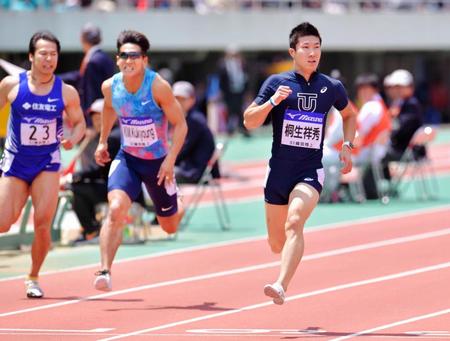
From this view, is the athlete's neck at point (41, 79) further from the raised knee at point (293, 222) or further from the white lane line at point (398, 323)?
the white lane line at point (398, 323)

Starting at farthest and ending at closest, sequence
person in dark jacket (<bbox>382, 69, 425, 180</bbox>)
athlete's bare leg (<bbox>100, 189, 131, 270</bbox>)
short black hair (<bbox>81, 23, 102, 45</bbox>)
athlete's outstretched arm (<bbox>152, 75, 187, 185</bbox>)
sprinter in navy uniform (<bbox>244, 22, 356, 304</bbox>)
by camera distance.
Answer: person in dark jacket (<bbox>382, 69, 425, 180</bbox>) < short black hair (<bbox>81, 23, 102, 45</bbox>) < athlete's outstretched arm (<bbox>152, 75, 187, 185</bbox>) < athlete's bare leg (<bbox>100, 189, 131, 270</bbox>) < sprinter in navy uniform (<bbox>244, 22, 356, 304</bbox>)

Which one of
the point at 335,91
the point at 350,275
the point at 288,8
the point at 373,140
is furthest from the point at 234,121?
the point at 335,91

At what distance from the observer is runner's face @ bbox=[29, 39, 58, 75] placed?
10711 mm

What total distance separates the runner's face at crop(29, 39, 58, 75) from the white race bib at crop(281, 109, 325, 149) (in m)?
2.13

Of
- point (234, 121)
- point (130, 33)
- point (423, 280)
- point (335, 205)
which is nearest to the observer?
point (130, 33)

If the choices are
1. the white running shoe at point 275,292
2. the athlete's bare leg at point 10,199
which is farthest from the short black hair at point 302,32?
the athlete's bare leg at point 10,199

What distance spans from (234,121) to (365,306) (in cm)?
2239

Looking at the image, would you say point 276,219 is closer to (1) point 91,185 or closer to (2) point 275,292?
(2) point 275,292

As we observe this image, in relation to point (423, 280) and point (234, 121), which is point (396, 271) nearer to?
point (423, 280)

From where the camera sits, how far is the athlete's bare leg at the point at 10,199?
421 inches

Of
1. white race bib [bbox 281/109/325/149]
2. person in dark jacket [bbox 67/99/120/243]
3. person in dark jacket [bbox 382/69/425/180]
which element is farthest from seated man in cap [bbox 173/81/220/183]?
white race bib [bbox 281/109/325/149]

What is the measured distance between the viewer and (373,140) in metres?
19.2

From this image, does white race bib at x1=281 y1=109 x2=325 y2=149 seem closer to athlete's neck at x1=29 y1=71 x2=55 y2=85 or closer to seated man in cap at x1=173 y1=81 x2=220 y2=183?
athlete's neck at x1=29 y1=71 x2=55 y2=85

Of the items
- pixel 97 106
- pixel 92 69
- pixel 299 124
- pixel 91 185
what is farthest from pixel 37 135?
pixel 92 69
